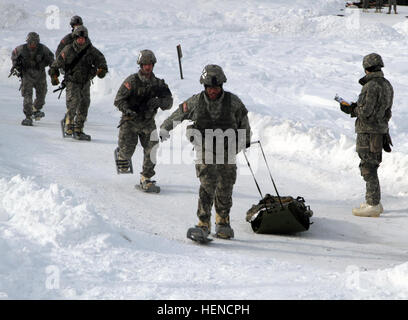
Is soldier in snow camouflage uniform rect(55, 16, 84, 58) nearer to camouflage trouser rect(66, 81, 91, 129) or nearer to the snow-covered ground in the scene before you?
camouflage trouser rect(66, 81, 91, 129)

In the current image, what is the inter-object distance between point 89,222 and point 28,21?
26482mm

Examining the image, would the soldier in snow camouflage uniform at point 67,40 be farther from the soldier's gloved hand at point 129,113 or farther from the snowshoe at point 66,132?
the soldier's gloved hand at point 129,113

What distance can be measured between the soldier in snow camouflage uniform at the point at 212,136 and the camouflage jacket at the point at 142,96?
6.51 feet

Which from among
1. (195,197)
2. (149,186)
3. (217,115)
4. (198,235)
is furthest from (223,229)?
(149,186)

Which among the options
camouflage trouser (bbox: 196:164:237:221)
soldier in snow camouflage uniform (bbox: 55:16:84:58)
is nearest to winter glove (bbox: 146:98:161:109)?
camouflage trouser (bbox: 196:164:237:221)

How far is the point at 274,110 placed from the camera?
1764cm

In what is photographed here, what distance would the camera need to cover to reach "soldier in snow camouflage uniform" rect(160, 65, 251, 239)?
288 inches

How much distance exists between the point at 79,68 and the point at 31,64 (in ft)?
6.68

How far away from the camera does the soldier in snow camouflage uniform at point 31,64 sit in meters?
13.5

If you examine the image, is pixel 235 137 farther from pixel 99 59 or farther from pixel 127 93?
pixel 99 59

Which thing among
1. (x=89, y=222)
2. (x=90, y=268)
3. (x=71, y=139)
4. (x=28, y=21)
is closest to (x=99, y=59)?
(x=71, y=139)

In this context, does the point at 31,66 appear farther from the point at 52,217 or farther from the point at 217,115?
the point at 52,217

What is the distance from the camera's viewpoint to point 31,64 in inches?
540

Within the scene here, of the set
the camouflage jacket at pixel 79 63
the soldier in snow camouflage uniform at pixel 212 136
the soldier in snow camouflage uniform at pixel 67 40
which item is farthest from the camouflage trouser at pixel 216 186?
the soldier in snow camouflage uniform at pixel 67 40
